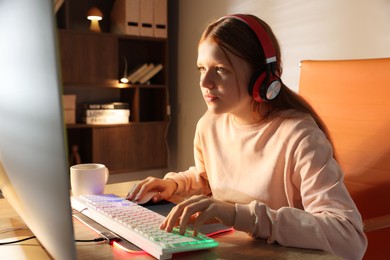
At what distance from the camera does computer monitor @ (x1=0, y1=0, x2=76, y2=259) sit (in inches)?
15.7

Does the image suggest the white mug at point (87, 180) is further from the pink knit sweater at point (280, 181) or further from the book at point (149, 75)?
the book at point (149, 75)

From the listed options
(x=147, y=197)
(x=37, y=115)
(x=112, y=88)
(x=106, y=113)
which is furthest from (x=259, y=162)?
(x=112, y=88)

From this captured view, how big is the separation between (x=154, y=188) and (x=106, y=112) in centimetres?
257

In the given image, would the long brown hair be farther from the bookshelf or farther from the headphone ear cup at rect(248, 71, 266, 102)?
the bookshelf

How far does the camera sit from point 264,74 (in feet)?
3.48

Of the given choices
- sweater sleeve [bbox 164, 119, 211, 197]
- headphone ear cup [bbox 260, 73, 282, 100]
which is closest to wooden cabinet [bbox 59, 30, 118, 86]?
sweater sleeve [bbox 164, 119, 211, 197]

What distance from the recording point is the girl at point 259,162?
2.58 ft

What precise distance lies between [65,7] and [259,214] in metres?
3.04

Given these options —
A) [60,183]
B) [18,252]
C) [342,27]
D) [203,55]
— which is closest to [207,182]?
[203,55]

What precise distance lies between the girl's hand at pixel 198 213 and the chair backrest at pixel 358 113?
26.1 inches

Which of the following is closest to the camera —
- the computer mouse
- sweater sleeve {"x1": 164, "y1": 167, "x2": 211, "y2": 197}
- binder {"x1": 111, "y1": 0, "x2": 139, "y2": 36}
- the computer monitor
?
the computer monitor

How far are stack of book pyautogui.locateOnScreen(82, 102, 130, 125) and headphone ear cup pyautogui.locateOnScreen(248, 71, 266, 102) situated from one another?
2619mm

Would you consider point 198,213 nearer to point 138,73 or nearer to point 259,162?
point 259,162

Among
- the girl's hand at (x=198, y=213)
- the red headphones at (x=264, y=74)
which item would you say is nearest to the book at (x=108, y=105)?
the red headphones at (x=264, y=74)
